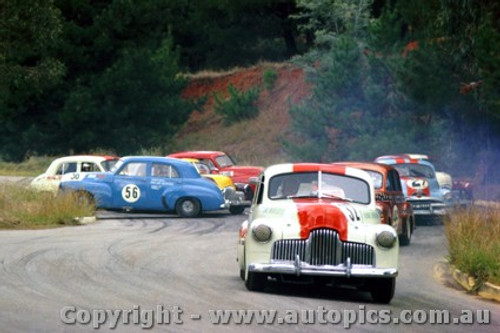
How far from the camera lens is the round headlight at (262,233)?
15039mm

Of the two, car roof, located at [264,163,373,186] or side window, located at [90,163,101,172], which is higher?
car roof, located at [264,163,373,186]

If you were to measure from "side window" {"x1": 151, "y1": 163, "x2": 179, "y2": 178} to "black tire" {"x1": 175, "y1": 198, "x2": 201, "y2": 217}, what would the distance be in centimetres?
70

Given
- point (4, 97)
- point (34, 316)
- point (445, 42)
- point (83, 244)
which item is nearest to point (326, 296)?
point (34, 316)

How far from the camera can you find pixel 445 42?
111ft

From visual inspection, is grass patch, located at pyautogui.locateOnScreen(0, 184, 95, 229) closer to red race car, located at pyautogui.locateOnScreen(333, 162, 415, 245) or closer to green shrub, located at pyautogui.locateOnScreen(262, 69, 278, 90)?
red race car, located at pyautogui.locateOnScreen(333, 162, 415, 245)

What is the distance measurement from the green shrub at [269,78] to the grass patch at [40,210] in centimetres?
3519

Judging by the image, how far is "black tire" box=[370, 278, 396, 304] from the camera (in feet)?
49.4

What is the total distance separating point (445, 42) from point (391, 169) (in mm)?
10616

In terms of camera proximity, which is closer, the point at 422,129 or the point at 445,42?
the point at 445,42

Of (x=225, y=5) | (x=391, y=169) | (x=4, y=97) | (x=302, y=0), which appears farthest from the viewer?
(x=225, y=5)

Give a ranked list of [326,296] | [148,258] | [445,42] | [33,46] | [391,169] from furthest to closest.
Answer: [33,46] → [445,42] → [391,169] → [148,258] → [326,296]

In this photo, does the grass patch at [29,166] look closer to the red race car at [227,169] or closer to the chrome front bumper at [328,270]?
the red race car at [227,169]

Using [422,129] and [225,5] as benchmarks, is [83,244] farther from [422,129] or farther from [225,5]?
[225,5]

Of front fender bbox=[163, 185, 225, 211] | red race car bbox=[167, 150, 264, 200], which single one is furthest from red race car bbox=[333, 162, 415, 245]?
red race car bbox=[167, 150, 264, 200]
